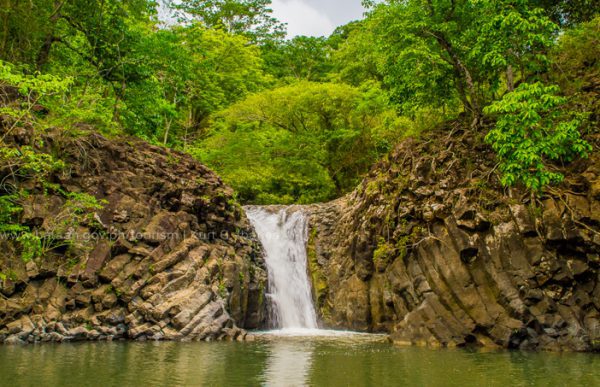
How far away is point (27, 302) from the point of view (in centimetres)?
1396

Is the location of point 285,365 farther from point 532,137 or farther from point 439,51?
point 439,51

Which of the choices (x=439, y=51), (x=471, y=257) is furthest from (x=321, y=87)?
(x=471, y=257)

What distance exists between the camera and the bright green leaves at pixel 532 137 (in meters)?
13.5

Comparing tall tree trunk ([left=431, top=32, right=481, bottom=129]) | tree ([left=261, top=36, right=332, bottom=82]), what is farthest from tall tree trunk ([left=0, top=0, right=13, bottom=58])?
tree ([left=261, top=36, right=332, bottom=82])

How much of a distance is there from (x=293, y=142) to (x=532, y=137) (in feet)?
54.2

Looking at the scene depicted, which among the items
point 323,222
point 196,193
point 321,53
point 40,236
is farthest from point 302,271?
point 321,53

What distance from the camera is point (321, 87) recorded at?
2803 cm

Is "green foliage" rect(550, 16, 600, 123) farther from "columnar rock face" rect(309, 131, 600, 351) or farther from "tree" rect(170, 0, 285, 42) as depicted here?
"tree" rect(170, 0, 285, 42)

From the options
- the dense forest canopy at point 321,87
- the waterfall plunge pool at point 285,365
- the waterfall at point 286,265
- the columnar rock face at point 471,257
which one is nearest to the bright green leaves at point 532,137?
the dense forest canopy at point 321,87

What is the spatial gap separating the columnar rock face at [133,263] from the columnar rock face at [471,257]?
5.05 metres

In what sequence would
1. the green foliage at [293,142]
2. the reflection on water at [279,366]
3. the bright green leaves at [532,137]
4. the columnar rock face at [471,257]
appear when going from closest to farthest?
the reflection on water at [279,366] → the columnar rock face at [471,257] → the bright green leaves at [532,137] → the green foliage at [293,142]

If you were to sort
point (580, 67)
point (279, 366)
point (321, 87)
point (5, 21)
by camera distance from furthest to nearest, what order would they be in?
1. point (321, 87)
2. point (580, 67)
3. point (5, 21)
4. point (279, 366)

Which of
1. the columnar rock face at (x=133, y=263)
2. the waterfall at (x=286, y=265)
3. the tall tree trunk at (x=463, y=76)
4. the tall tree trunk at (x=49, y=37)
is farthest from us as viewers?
the waterfall at (x=286, y=265)

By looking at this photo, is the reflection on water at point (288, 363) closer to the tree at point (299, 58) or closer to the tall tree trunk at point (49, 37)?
the tall tree trunk at point (49, 37)
